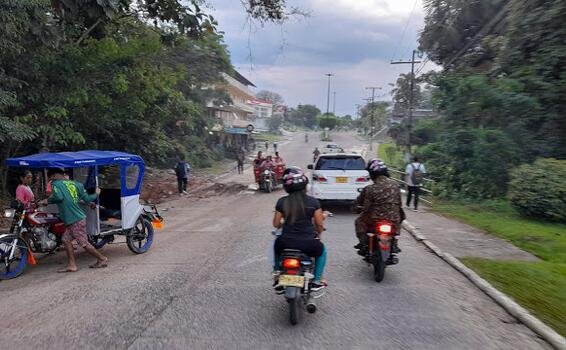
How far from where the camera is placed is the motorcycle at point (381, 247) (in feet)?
22.1

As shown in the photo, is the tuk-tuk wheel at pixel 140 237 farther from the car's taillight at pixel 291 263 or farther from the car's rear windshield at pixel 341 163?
the car's rear windshield at pixel 341 163

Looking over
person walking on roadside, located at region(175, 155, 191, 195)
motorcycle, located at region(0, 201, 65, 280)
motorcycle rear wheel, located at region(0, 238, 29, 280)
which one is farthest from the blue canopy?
person walking on roadside, located at region(175, 155, 191, 195)

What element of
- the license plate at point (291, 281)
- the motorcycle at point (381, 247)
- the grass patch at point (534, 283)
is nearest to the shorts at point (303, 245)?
the license plate at point (291, 281)

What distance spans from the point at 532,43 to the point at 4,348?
16.7 metres

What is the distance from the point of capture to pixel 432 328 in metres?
5.03

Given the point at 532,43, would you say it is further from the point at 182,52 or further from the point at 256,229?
the point at 182,52

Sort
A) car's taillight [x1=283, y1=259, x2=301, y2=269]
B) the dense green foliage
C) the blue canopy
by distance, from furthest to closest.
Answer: the dense green foliage → the blue canopy → car's taillight [x1=283, y1=259, x2=301, y2=269]

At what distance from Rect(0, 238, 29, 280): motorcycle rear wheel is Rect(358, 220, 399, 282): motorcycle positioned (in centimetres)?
534

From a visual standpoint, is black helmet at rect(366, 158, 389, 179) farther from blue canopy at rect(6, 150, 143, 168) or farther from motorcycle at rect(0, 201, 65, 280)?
motorcycle at rect(0, 201, 65, 280)

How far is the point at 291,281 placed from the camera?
505 centimetres

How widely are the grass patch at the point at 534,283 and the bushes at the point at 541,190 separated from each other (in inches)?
181

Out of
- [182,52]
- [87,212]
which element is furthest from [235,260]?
[182,52]

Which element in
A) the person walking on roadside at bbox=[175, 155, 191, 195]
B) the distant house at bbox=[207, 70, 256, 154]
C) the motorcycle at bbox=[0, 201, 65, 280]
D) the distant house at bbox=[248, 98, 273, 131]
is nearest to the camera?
the motorcycle at bbox=[0, 201, 65, 280]

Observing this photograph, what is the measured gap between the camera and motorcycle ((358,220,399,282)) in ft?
22.1
